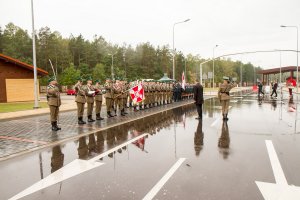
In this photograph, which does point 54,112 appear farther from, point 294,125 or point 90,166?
point 294,125

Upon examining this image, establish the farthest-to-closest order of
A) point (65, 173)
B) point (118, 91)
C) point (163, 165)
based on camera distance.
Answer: point (118, 91) → point (163, 165) → point (65, 173)

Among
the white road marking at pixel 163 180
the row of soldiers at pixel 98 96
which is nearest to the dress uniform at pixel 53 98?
the row of soldiers at pixel 98 96

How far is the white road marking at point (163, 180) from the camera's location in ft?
14.6

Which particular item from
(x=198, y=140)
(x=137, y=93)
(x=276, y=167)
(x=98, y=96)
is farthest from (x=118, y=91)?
(x=276, y=167)

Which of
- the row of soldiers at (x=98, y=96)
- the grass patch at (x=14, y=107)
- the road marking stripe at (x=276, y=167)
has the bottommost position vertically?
the road marking stripe at (x=276, y=167)

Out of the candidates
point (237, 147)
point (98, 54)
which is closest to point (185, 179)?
point (237, 147)

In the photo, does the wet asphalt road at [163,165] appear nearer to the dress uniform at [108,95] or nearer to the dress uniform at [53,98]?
the dress uniform at [53,98]

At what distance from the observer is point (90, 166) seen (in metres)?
6.01

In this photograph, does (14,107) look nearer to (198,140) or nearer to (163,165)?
(198,140)

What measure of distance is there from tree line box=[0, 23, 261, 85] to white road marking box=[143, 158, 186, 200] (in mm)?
47277

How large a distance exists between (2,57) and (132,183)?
24128 mm

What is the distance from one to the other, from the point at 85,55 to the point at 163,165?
245 feet

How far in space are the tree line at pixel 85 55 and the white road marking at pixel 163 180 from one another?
4728 cm

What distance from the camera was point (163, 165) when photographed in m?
6.01
